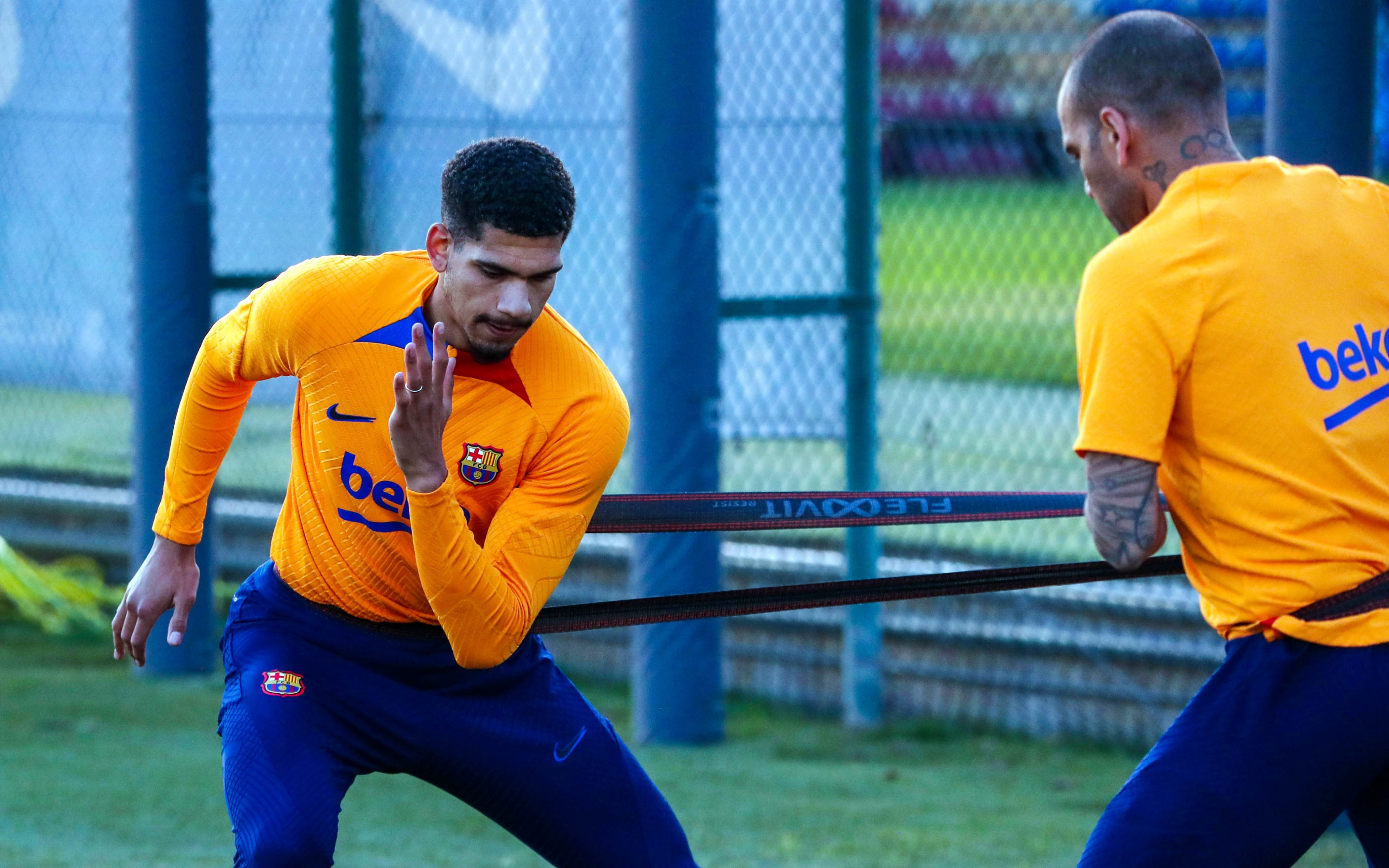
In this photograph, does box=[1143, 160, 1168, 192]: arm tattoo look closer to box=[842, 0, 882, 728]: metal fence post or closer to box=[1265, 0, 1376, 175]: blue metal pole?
box=[1265, 0, 1376, 175]: blue metal pole

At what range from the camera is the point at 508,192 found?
2.59 meters

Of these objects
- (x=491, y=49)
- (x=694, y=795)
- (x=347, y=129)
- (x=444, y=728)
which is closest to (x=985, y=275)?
(x=491, y=49)

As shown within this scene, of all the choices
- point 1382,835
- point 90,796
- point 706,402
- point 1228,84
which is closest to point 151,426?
point 90,796

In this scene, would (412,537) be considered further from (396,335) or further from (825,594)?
(825,594)

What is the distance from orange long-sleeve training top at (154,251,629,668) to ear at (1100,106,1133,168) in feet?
3.19

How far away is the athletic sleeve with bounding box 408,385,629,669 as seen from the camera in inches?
96.7

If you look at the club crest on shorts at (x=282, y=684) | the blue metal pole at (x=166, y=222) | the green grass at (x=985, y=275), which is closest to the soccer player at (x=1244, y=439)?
the club crest on shorts at (x=282, y=684)

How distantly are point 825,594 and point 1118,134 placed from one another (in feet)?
3.56

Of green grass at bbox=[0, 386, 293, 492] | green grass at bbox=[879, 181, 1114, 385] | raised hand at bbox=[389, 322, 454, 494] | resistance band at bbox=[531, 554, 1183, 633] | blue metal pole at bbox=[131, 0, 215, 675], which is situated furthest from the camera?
green grass at bbox=[879, 181, 1114, 385]

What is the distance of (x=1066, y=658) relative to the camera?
5469mm

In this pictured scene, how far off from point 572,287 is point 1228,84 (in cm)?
527

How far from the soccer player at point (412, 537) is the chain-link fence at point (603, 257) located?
8.46 ft

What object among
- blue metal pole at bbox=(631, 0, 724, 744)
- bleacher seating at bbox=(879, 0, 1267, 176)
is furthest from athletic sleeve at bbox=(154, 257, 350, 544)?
bleacher seating at bbox=(879, 0, 1267, 176)

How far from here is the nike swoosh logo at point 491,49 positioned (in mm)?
6684
